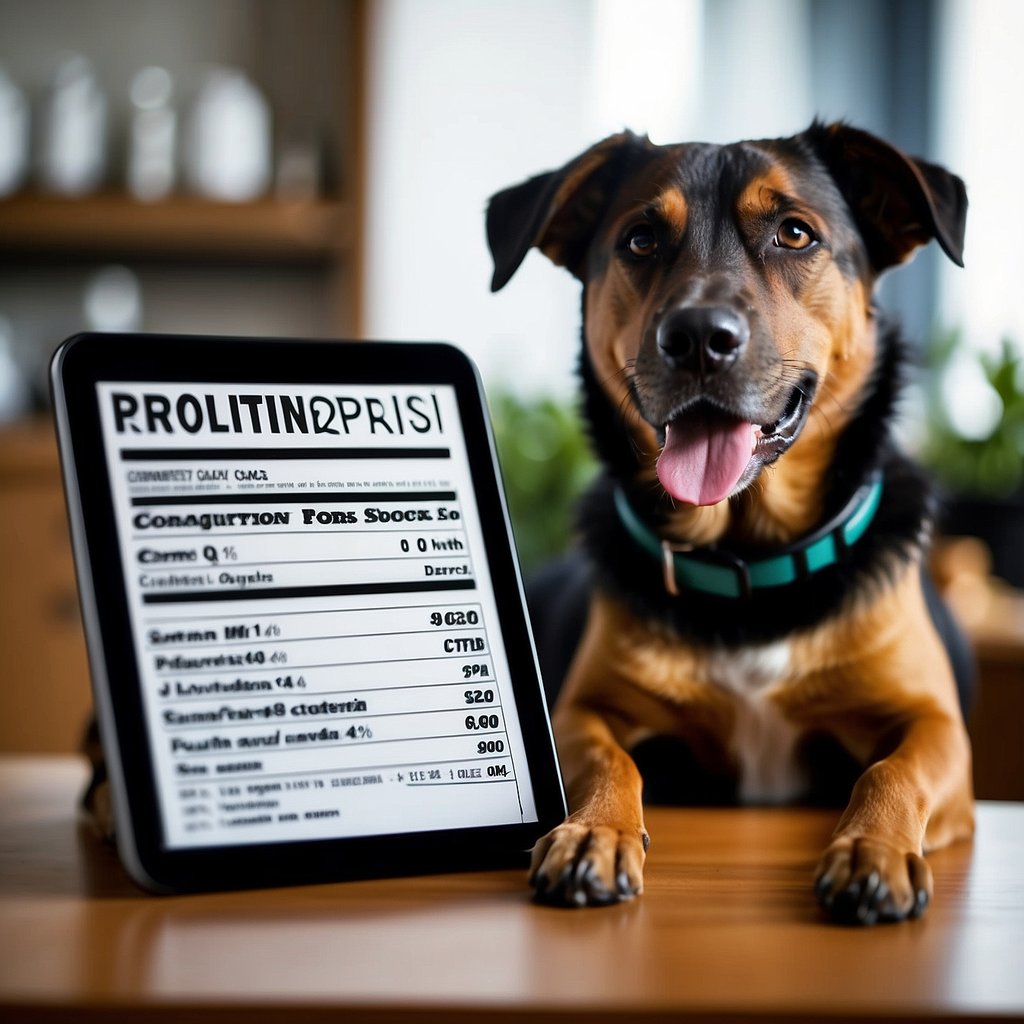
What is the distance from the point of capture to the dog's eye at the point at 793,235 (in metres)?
1.04

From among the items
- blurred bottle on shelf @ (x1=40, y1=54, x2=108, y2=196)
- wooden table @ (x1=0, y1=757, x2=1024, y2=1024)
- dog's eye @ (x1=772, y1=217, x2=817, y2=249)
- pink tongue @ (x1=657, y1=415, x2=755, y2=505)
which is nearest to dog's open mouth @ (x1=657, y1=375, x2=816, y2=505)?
pink tongue @ (x1=657, y1=415, x2=755, y2=505)

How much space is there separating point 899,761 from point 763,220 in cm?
48

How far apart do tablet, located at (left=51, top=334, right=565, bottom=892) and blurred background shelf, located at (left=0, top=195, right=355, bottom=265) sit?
9.08 feet

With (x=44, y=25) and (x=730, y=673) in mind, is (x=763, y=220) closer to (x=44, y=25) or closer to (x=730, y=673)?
(x=730, y=673)

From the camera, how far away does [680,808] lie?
37.9 inches

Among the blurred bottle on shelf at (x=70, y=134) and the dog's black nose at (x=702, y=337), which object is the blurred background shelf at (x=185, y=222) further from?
the dog's black nose at (x=702, y=337)

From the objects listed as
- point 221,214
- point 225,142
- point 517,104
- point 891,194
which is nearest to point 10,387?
point 221,214

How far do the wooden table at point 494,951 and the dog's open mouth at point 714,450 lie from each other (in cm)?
30

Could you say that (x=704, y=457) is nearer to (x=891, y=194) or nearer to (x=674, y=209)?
(x=674, y=209)

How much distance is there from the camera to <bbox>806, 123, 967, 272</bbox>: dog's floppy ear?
102cm

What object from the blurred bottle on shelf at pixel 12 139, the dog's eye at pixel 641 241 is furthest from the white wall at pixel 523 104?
the dog's eye at pixel 641 241

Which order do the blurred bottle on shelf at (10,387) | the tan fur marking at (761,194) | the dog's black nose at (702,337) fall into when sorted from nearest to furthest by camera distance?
the dog's black nose at (702,337) < the tan fur marking at (761,194) < the blurred bottle on shelf at (10,387)

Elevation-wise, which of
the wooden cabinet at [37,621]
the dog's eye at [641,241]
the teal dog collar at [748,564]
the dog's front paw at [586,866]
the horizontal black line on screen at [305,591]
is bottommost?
the wooden cabinet at [37,621]

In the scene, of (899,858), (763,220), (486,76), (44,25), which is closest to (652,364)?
(763,220)
